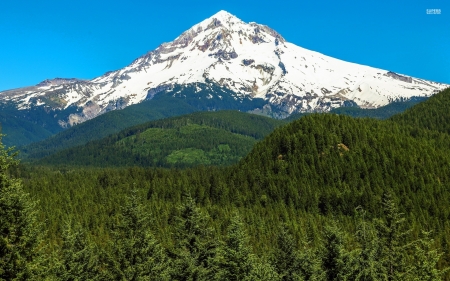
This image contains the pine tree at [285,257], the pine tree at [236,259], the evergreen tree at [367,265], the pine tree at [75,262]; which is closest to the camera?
the pine tree at [236,259]

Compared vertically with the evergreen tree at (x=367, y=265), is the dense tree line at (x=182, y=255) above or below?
above

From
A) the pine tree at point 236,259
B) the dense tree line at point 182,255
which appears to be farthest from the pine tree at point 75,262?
the pine tree at point 236,259

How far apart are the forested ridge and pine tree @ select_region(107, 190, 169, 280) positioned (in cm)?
12

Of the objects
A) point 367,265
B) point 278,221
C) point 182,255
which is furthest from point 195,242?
point 278,221

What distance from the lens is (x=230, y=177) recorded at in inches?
7835

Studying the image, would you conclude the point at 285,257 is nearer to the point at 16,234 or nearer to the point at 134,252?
the point at 134,252

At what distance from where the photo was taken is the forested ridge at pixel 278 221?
156 ft

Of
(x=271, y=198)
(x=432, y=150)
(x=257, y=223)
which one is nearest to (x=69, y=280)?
(x=257, y=223)

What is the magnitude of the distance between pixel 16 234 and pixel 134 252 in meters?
16.0

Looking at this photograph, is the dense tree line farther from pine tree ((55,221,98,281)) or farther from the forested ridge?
the forested ridge

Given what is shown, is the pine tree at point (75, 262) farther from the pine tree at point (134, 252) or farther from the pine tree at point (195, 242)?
the pine tree at point (195, 242)

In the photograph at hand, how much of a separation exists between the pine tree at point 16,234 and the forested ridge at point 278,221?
0.11 metres

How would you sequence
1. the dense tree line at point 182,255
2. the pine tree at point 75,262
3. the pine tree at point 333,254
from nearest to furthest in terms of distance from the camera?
1. the dense tree line at point 182,255
2. the pine tree at point 75,262
3. the pine tree at point 333,254

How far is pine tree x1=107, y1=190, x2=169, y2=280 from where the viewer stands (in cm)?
4653
